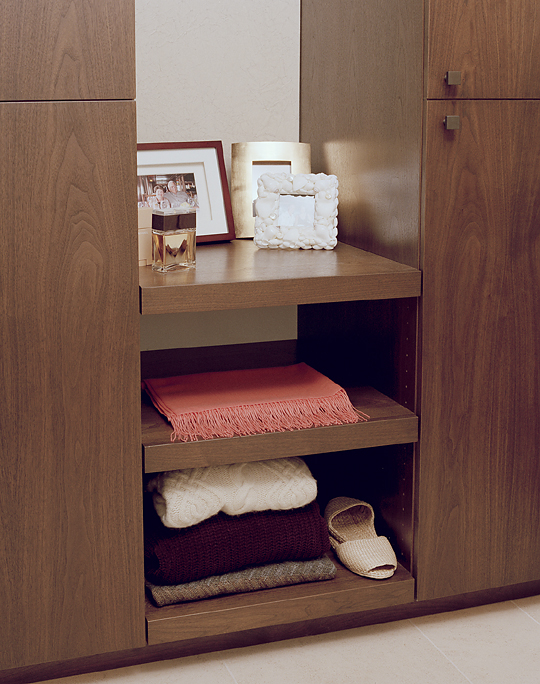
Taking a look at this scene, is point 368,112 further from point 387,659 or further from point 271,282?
point 387,659

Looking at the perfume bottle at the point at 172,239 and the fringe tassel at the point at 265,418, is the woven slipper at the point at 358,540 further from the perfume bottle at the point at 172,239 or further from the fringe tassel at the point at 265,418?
the perfume bottle at the point at 172,239

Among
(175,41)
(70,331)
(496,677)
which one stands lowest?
(496,677)

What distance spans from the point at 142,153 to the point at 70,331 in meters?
0.56

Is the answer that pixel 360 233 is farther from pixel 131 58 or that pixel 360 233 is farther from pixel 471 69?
pixel 131 58

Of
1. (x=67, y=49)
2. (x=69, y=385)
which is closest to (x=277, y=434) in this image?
(x=69, y=385)

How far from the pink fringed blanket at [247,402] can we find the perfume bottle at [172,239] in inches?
10.3

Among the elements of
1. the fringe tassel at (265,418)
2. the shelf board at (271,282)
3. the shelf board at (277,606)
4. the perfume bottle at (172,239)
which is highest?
the perfume bottle at (172,239)

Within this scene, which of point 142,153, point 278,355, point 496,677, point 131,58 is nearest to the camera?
point 131,58

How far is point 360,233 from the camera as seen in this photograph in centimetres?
181

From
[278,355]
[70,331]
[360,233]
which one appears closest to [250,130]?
[360,233]

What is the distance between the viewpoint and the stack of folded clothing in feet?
5.15

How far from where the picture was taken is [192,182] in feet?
6.06

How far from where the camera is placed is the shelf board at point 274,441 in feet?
4.89

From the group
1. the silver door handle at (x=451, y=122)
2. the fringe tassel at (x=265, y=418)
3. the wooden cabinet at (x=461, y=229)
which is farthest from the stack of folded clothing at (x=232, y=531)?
the silver door handle at (x=451, y=122)
